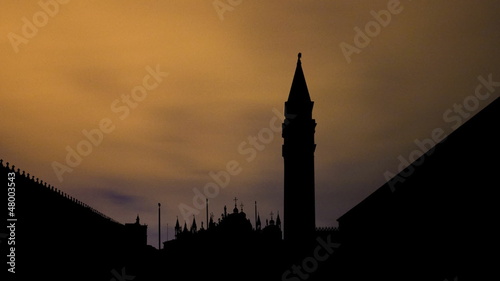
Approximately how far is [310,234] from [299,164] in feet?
21.9

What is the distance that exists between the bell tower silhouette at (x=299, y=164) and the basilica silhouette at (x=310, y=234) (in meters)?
0.10

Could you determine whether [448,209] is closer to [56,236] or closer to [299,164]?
[56,236]

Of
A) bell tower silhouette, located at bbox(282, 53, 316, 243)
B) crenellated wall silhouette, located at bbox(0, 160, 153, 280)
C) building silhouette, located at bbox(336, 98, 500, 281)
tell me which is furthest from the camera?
bell tower silhouette, located at bbox(282, 53, 316, 243)

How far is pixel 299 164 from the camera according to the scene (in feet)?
177

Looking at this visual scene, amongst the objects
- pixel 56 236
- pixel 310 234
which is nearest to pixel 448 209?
pixel 56 236

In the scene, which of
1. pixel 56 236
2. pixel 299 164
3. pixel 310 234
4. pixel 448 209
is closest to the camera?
pixel 448 209

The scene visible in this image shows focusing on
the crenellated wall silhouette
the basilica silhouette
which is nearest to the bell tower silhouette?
the basilica silhouette

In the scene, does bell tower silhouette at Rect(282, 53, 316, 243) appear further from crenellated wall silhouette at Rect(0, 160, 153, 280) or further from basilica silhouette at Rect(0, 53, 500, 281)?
crenellated wall silhouette at Rect(0, 160, 153, 280)

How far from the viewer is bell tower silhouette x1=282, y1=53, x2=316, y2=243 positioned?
5238 centimetres

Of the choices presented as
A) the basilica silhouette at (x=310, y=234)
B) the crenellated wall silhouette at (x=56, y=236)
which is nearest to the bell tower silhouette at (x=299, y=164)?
the basilica silhouette at (x=310, y=234)

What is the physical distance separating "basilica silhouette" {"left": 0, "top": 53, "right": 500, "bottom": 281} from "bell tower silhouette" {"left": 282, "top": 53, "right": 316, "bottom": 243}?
0.10 m

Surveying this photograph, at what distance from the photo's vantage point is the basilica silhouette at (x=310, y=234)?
21.4m

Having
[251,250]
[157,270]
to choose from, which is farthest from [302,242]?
[157,270]

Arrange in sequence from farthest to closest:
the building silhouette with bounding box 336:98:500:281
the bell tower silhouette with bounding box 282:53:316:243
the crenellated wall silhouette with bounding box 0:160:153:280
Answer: the bell tower silhouette with bounding box 282:53:316:243, the crenellated wall silhouette with bounding box 0:160:153:280, the building silhouette with bounding box 336:98:500:281
